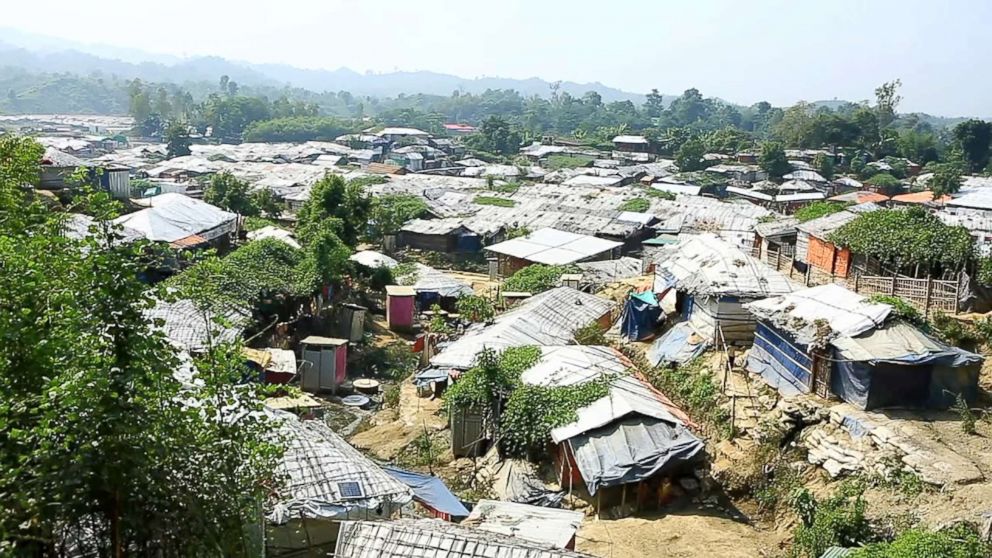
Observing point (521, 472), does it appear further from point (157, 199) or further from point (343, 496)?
point (157, 199)

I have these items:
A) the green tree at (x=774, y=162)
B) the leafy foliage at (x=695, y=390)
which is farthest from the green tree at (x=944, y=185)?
the leafy foliage at (x=695, y=390)

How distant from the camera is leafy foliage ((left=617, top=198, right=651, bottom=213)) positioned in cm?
4025

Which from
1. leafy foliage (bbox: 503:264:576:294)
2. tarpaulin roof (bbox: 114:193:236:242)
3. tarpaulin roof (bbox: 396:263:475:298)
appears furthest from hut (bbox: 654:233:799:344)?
tarpaulin roof (bbox: 114:193:236:242)

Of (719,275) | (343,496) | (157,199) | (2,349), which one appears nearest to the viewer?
(2,349)

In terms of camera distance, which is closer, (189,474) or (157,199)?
(189,474)

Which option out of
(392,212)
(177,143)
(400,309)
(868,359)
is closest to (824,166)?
(392,212)

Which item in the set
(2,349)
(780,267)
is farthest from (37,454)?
(780,267)

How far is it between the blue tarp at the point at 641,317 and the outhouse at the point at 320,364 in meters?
7.18

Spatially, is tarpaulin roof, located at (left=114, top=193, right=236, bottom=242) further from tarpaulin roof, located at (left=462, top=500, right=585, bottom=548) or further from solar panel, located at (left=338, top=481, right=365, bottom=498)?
tarpaulin roof, located at (left=462, top=500, right=585, bottom=548)

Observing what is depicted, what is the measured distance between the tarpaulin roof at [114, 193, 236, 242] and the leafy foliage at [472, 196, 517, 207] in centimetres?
1581

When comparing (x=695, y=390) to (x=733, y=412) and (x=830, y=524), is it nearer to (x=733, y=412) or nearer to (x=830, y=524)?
(x=733, y=412)

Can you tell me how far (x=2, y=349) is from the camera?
5145mm

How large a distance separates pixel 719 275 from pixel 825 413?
492 cm

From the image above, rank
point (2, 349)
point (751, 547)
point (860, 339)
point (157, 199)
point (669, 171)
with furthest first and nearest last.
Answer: point (669, 171)
point (157, 199)
point (860, 339)
point (751, 547)
point (2, 349)
